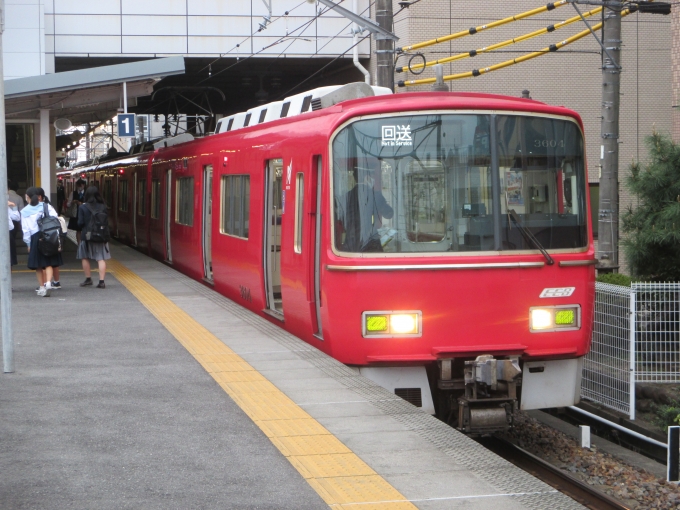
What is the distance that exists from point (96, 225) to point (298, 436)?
867 cm

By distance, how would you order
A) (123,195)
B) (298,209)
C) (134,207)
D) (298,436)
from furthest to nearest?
(123,195), (134,207), (298,209), (298,436)

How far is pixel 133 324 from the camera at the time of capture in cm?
1066

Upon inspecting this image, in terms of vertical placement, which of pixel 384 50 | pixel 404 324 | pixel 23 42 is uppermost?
pixel 23 42

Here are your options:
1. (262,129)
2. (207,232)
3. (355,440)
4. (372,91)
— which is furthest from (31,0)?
(355,440)

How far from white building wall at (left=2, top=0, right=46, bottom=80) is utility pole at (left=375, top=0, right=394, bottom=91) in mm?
9522

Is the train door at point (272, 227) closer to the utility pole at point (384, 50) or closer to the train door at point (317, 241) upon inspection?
the train door at point (317, 241)

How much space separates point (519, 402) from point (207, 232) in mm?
8074

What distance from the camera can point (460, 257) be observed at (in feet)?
25.0

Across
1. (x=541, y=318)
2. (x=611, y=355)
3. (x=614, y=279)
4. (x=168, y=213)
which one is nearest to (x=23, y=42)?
(x=168, y=213)

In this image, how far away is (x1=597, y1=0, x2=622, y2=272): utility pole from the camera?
1207 centimetres

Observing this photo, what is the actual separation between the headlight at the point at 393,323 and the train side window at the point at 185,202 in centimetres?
899

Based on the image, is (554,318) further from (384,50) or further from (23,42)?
(23,42)

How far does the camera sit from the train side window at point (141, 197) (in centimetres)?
2272

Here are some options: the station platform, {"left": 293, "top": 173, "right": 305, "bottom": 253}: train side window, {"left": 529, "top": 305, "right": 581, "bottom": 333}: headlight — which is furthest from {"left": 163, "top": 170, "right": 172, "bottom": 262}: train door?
{"left": 529, "top": 305, "right": 581, "bottom": 333}: headlight
